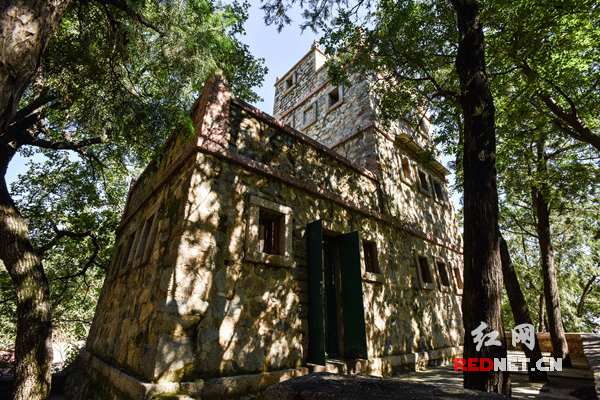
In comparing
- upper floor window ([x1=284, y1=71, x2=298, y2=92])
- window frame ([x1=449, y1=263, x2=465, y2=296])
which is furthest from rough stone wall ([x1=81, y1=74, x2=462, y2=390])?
upper floor window ([x1=284, y1=71, x2=298, y2=92])

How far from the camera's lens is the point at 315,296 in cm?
464

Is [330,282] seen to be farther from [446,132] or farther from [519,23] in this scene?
[519,23]

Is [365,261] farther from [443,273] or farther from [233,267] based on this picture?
[443,273]

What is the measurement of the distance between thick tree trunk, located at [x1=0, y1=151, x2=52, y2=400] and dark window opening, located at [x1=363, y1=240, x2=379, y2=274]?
22.8ft

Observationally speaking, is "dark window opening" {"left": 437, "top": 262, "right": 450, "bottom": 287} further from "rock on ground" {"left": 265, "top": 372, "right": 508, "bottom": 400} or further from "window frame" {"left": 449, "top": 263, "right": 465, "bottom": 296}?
"rock on ground" {"left": 265, "top": 372, "right": 508, "bottom": 400}

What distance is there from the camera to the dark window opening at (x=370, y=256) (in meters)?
6.43

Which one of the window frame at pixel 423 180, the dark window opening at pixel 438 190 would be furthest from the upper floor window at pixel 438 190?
the window frame at pixel 423 180

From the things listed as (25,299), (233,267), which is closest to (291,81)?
(233,267)

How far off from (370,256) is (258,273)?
3.24 meters

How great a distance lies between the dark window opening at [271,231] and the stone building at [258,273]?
3cm

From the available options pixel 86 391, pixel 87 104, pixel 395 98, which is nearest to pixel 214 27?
pixel 87 104

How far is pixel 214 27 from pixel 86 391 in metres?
7.29

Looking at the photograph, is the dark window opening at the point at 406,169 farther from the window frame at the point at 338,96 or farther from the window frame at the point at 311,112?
the window frame at the point at 311,112

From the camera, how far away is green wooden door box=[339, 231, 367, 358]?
5.04m
